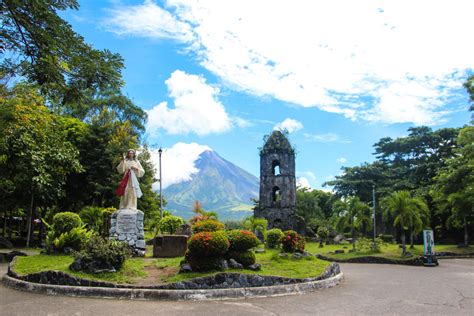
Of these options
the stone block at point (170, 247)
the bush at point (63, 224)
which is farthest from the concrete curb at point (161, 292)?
the stone block at point (170, 247)

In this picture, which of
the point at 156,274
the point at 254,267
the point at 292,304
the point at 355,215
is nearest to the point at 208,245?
the point at 254,267

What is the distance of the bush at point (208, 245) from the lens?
9585mm

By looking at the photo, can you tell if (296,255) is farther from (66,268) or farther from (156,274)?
(66,268)

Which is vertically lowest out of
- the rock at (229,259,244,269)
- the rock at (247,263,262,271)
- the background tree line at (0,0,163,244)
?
the rock at (247,263,262,271)

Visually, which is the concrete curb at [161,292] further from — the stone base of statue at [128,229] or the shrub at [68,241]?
the stone base of statue at [128,229]

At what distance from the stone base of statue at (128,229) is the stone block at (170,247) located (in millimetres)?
780

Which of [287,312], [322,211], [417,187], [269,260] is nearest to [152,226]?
[269,260]

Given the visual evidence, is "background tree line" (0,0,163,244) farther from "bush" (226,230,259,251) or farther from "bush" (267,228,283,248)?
"bush" (267,228,283,248)

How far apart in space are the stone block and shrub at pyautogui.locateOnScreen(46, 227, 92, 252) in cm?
237

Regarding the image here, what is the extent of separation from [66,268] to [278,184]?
1018 inches

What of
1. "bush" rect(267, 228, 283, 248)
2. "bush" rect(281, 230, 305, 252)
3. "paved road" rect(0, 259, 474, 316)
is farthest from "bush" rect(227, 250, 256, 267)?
Result: "bush" rect(267, 228, 283, 248)

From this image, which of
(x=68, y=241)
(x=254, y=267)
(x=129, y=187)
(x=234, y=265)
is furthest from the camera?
(x=129, y=187)

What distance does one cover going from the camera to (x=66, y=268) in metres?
9.77

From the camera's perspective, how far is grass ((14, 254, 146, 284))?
920 centimetres
